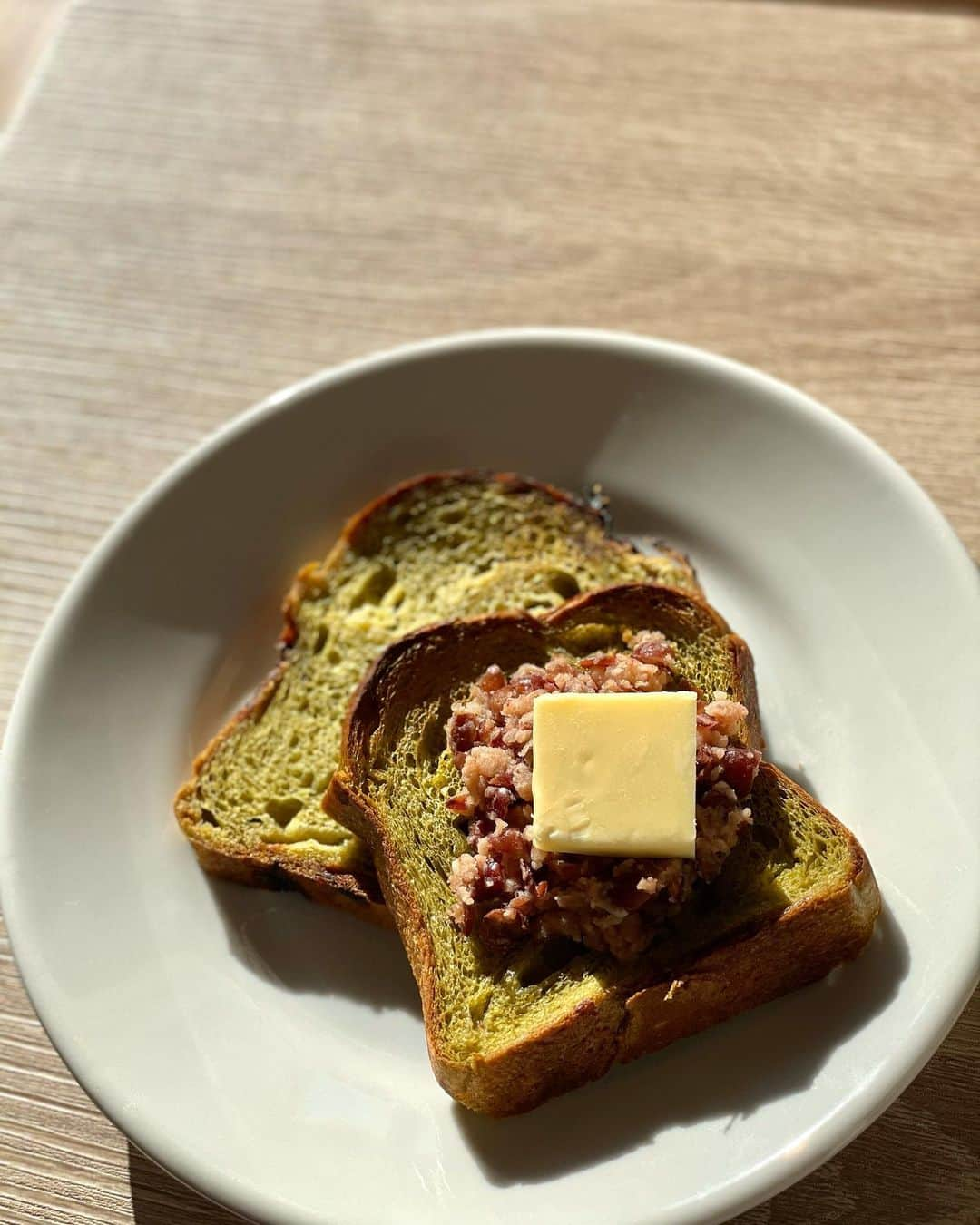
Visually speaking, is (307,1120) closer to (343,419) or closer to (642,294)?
(343,419)

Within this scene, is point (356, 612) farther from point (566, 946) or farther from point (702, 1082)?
point (702, 1082)

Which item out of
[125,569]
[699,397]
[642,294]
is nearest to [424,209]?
[642,294]

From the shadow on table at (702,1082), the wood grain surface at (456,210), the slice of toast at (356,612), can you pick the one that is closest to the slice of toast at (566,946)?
the shadow on table at (702,1082)

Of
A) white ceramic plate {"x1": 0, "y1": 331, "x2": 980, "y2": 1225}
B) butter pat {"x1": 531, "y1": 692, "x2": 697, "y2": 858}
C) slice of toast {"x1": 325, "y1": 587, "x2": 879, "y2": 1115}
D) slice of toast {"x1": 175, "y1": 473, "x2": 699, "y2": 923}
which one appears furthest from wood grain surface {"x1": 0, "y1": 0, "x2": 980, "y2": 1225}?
butter pat {"x1": 531, "y1": 692, "x2": 697, "y2": 858}

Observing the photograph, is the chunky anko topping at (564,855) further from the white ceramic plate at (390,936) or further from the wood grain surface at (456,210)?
the wood grain surface at (456,210)

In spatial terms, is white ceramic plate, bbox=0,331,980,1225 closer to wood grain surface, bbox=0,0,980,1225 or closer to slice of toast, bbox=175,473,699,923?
slice of toast, bbox=175,473,699,923
